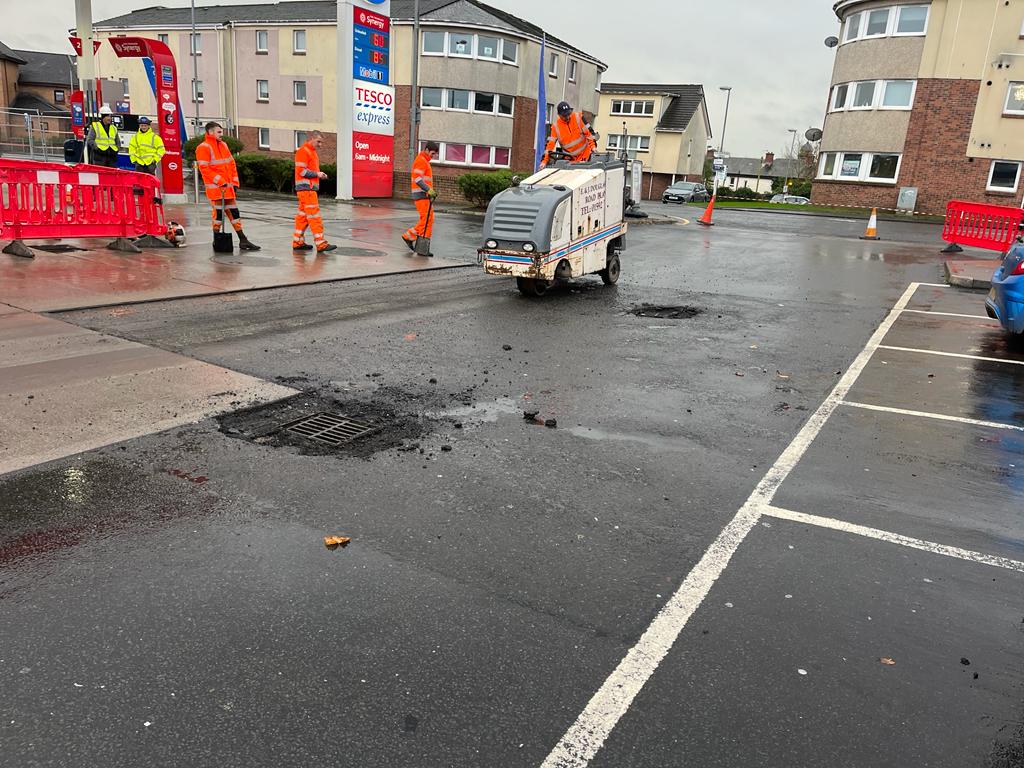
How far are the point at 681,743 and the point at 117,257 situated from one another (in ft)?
38.1

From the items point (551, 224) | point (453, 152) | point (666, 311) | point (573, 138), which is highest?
point (453, 152)

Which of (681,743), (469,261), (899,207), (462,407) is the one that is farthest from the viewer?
(899,207)

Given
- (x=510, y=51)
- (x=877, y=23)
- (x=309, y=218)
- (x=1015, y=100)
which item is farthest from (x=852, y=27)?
(x=309, y=218)

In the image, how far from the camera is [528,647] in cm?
302

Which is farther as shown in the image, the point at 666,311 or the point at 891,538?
the point at 666,311

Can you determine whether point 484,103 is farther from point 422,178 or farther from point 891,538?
point 891,538

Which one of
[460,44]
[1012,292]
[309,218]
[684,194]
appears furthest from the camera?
[684,194]

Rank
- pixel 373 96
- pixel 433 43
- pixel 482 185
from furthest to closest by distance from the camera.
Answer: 1. pixel 433 43
2. pixel 482 185
3. pixel 373 96

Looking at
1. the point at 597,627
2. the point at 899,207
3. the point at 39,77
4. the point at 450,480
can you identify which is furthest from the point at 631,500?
the point at 39,77

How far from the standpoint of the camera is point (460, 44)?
36.6 m

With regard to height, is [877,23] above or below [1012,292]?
above

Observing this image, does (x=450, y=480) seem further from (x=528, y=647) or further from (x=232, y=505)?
(x=528, y=647)

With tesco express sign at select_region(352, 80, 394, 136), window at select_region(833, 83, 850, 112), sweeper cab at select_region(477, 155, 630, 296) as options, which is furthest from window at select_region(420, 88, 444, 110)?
sweeper cab at select_region(477, 155, 630, 296)

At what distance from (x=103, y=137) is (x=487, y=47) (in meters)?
23.3
